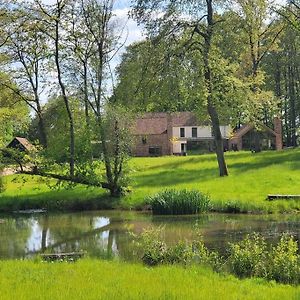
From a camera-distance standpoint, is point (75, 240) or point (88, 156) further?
point (88, 156)

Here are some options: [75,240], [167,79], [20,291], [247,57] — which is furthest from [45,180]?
[247,57]

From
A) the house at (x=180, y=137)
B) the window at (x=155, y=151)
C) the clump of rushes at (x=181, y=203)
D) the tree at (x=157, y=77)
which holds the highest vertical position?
the tree at (x=157, y=77)

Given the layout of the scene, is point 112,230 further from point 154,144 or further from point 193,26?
point 154,144

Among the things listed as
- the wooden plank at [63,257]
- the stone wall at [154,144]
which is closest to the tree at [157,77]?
the wooden plank at [63,257]

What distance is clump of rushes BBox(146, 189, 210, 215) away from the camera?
1105 inches

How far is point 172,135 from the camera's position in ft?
281

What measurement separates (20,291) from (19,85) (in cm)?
3348

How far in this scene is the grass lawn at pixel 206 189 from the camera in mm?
28938

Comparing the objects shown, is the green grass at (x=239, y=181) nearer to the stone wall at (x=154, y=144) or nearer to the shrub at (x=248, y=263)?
the shrub at (x=248, y=263)

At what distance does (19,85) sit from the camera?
138ft

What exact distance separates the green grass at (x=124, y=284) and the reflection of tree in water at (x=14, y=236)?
199 inches

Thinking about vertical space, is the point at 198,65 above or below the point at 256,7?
below

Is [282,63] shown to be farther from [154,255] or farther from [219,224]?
[154,255]

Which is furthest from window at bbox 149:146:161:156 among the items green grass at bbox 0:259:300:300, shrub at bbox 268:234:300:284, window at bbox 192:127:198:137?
shrub at bbox 268:234:300:284
